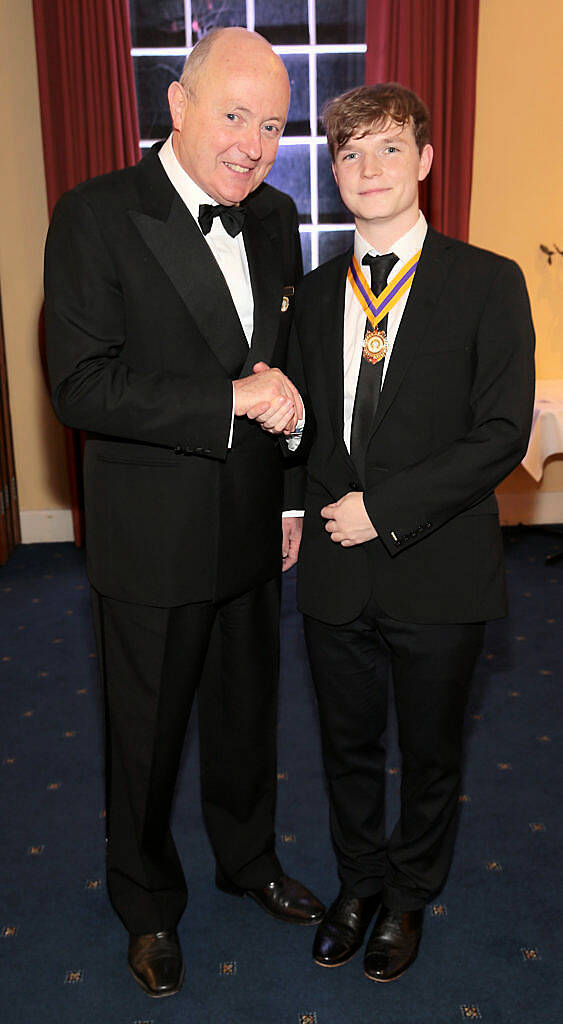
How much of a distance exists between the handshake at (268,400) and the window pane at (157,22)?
13.4 ft

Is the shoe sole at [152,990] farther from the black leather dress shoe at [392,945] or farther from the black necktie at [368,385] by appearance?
the black necktie at [368,385]

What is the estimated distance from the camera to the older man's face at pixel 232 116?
5.74 feet

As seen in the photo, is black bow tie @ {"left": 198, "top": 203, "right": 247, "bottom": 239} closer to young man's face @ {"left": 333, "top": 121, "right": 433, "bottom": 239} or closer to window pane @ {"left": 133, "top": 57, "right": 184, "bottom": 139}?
young man's face @ {"left": 333, "top": 121, "right": 433, "bottom": 239}

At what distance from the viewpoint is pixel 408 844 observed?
2109mm

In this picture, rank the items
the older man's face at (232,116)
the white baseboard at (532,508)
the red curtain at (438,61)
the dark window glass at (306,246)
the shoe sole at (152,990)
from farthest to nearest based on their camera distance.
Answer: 1. the white baseboard at (532,508)
2. the dark window glass at (306,246)
3. the red curtain at (438,61)
4. the shoe sole at (152,990)
5. the older man's face at (232,116)

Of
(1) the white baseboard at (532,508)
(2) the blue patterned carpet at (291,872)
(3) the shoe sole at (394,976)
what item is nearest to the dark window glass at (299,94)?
(1) the white baseboard at (532,508)

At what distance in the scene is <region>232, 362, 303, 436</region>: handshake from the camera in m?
1.79

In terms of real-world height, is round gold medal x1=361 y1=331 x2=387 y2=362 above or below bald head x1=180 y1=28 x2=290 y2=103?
below

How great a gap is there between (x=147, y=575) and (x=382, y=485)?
51cm

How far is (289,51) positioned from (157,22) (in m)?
0.72

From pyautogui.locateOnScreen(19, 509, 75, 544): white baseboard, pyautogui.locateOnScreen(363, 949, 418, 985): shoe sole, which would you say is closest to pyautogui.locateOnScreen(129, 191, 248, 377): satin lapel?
pyautogui.locateOnScreen(363, 949, 418, 985): shoe sole

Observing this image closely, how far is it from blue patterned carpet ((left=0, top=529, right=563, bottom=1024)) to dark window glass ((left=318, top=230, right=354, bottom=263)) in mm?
2695

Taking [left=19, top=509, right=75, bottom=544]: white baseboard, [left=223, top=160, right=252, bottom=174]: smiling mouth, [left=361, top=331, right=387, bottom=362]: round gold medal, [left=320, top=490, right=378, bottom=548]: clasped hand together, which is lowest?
[left=19, top=509, right=75, bottom=544]: white baseboard

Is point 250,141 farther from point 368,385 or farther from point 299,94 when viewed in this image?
point 299,94
